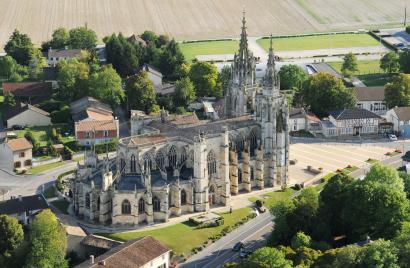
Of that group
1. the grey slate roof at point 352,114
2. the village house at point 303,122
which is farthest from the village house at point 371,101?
the village house at point 303,122

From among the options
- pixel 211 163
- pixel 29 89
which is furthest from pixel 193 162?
pixel 29 89

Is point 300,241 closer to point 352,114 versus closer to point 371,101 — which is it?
point 352,114

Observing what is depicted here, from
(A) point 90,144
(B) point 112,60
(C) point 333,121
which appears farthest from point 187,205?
(B) point 112,60

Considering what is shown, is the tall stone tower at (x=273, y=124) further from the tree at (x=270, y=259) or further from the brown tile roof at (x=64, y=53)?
the brown tile roof at (x=64, y=53)

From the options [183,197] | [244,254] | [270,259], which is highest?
[183,197]

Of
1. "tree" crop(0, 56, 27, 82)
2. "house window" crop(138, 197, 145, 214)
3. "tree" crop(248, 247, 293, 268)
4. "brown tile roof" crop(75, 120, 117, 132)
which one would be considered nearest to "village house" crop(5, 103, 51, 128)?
"brown tile roof" crop(75, 120, 117, 132)

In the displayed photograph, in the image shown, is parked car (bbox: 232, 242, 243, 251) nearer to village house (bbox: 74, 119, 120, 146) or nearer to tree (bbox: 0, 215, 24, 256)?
tree (bbox: 0, 215, 24, 256)
